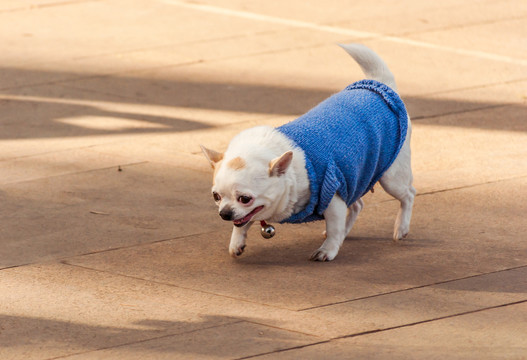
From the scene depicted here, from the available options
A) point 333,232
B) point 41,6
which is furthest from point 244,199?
point 41,6

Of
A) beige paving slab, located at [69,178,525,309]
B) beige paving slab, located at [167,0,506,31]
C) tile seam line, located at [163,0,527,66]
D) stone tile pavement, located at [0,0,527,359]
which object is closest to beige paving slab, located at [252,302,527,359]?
stone tile pavement, located at [0,0,527,359]

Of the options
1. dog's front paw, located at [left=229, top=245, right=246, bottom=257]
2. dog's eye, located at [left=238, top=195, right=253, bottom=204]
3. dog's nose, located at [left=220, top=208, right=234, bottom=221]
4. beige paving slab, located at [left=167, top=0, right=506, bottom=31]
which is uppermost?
dog's eye, located at [left=238, top=195, right=253, bottom=204]

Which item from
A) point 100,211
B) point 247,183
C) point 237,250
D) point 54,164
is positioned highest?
point 247,183

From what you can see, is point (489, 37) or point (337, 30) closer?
point (489, 37)

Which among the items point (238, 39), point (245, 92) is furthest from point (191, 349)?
point (238, 39)

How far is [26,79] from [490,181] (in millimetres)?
4839

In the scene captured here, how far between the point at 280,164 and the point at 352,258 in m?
0.80

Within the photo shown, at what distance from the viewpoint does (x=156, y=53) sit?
36.0ft

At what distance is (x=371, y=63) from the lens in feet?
21.6

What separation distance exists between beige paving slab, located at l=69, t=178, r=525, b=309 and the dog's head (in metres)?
0.38

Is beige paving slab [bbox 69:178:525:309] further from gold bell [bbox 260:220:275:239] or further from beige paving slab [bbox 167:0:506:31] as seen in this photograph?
beige paving slab [bbox 167:0:506:31]

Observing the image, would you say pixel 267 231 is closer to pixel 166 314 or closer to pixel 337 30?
pixel 166 314

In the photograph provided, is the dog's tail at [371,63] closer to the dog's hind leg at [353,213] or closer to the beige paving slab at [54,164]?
the dog's hind leg at [353,213]

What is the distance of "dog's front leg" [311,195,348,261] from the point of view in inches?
233
